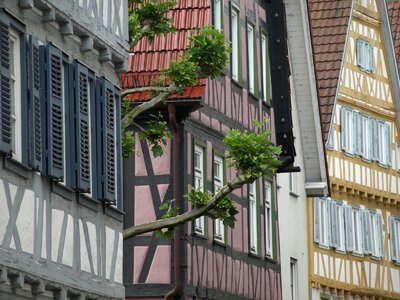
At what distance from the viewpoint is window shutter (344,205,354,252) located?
39.6m

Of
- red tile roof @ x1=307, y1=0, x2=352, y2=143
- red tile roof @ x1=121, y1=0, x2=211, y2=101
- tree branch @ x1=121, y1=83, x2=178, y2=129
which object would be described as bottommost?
tree branch @ x1=121, y1=83, x2=178, y2=129

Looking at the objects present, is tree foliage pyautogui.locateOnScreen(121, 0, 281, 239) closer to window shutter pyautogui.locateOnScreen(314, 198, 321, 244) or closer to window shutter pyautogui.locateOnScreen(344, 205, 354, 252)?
window shutter pyautogui.locateOnScreen(314, 198, 321, 244)

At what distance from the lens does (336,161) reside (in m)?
39.0

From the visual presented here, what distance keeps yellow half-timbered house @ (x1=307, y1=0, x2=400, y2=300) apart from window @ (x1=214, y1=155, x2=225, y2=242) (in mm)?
8879

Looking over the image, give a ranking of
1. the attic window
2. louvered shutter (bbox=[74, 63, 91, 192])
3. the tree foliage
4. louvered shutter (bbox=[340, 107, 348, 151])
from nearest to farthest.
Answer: louvered shutter (bbox=[74, 63, 91, 192])
the tree foliage
louvered shutter (bbox=[340, 107, 348, 151])
the attic window

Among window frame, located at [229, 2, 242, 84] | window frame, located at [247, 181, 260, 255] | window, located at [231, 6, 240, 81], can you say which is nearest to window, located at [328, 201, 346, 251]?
window frame, located at [247, 181, 260, 255]

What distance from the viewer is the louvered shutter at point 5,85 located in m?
14.2

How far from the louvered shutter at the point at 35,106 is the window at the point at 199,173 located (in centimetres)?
1089

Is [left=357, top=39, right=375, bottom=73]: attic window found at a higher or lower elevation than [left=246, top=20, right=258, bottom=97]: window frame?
higher

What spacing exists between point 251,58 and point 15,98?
1603 centimetres

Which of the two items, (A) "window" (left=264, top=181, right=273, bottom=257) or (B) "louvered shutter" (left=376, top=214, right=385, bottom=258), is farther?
(B) "louvered shutter" (left=376, top=214, right=385, bottom=258)

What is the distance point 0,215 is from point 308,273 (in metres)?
22.6

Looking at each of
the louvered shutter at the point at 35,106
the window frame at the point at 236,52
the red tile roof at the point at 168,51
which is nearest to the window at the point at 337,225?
the window frame at the point at 236,52

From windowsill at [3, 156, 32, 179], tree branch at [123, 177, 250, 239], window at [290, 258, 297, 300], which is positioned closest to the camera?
windowsill at [3, 156, 32, 179]
